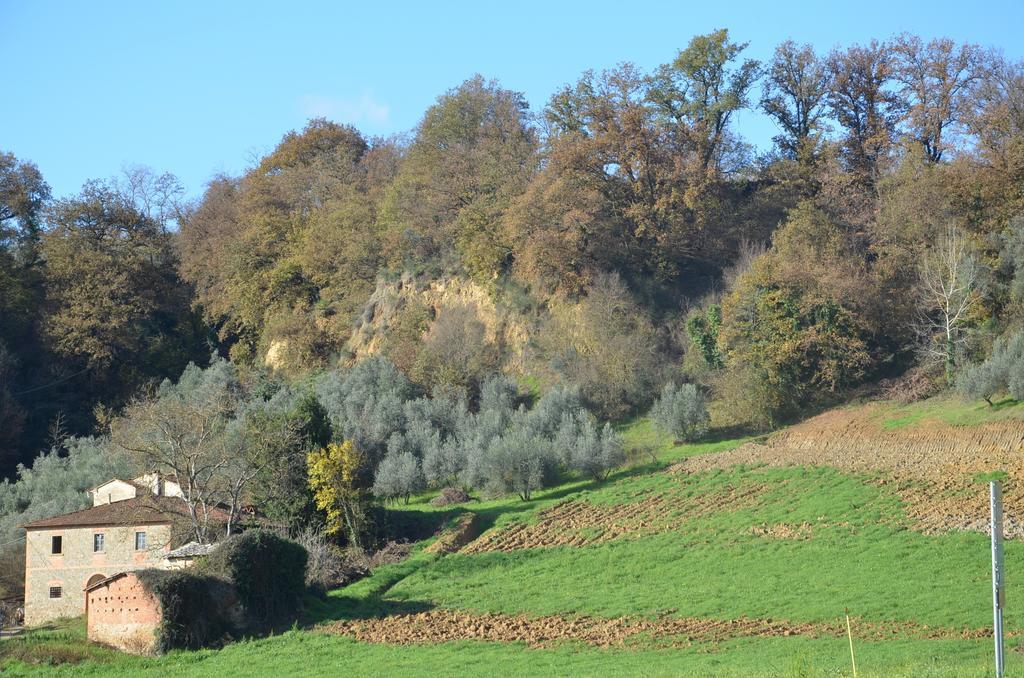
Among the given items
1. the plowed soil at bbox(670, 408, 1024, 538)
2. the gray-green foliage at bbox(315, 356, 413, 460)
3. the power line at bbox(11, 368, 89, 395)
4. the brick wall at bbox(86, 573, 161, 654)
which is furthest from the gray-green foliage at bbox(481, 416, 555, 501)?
the power line at bbox(11, 368, 89, 395)

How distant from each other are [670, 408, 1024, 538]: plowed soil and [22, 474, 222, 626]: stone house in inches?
797

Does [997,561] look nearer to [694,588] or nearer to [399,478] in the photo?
[694,588]

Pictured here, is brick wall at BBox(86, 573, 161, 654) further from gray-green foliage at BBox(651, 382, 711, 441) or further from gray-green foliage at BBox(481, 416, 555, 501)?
gray-green foliage at BBox(651, 382, 711, 441)

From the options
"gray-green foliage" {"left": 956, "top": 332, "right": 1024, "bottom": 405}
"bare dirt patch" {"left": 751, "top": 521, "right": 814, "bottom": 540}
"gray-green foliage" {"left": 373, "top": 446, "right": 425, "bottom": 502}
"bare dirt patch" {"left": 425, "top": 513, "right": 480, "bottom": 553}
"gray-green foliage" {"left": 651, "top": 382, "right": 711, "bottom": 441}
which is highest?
"gray-green foliage" {"left": 956, "top": 332, "right": 1024, "bottom": 405}

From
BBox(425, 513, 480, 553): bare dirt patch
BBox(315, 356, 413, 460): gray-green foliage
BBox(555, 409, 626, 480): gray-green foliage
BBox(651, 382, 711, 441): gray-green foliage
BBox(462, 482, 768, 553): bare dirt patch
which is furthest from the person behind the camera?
BBox(315, 356, 413, 460): gray-green foliage

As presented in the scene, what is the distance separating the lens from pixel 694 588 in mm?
34750

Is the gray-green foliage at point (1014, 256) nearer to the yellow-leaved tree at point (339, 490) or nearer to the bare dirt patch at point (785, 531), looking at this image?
the bare dirt patch at point (785, 531)

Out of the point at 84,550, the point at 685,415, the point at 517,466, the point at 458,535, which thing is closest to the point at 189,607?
the point at 458,535

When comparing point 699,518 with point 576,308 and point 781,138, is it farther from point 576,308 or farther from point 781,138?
point 781,138

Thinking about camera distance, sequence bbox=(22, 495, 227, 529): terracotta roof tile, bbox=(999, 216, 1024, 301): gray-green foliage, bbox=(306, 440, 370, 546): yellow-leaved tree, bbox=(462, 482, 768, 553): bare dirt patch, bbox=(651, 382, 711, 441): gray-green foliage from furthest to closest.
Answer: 1. bbox=(651, 382, 711, 441): gray-green foliage
2. bbox=(999, 216, 1024, 301): gray-green foliage
3. bbox=(306, 440, 370, 546): yellow-leaved tree
4. bbox=(22, 495, 227, 529): terracotta roof tile
5. bbox=(462, 482, 768, 553): bare dirt patch

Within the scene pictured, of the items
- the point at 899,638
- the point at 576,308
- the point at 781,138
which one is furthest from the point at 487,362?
the point at 899,638

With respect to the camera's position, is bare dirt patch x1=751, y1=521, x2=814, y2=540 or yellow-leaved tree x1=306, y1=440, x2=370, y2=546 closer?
bare dirt patch x1=751, y1=521, x2=814, y2=540

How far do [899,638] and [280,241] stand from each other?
5809cm

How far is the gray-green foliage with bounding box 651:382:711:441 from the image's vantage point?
51375 mm
